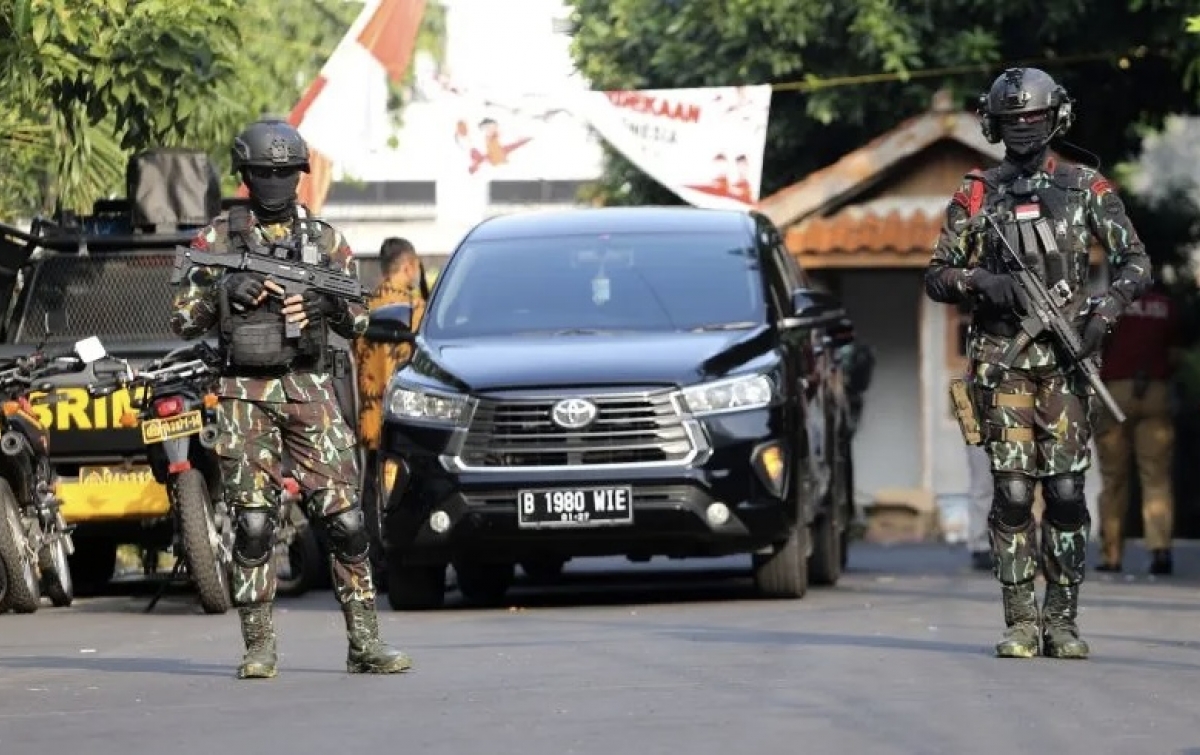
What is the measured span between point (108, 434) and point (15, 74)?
6.43 ft

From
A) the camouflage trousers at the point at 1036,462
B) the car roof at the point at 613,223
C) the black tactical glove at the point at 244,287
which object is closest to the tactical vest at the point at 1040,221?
the camouflage trousers at the point at 1036,462

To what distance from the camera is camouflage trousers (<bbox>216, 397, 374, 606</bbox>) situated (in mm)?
10703

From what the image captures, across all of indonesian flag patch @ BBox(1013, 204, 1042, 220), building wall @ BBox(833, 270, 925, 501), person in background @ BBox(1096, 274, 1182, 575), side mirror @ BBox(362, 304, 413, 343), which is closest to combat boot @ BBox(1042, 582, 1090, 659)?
indonesian flag patch @ BBox(1013, 204, 1042, 220)

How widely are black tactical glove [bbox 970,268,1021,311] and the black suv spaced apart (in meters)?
3.23

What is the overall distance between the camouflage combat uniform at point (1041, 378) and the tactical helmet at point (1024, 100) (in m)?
0.18

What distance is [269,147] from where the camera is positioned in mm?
10664

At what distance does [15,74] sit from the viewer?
50.3ft

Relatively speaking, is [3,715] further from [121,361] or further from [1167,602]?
[1167,602]

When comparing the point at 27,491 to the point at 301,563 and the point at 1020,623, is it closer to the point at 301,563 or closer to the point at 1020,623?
the point at 301,563

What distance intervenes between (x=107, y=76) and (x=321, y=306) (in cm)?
590

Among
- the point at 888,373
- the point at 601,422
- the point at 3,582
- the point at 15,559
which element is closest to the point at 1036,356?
the point at 601,422

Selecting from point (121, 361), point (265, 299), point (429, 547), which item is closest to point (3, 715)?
point (265, 299)

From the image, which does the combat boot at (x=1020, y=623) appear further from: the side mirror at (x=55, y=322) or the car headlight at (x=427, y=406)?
the side mirror at (x=55, y=322)

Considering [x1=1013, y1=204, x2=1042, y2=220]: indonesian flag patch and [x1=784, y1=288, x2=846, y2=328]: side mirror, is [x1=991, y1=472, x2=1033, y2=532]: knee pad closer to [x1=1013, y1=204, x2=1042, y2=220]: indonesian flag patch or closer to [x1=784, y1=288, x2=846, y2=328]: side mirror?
[x1=1013, y1=204, x2=1042, y2=220]: indonesian flag patch
